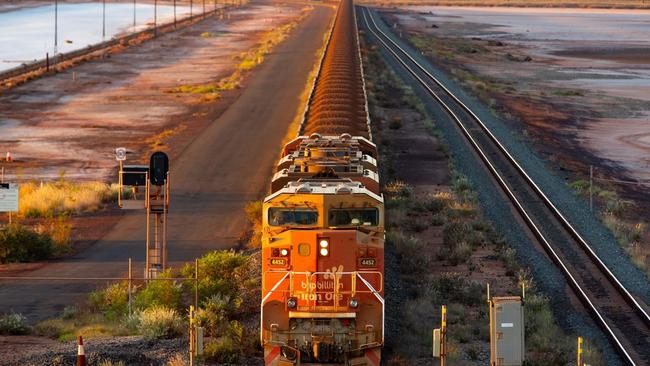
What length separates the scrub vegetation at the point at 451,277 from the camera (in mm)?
21188

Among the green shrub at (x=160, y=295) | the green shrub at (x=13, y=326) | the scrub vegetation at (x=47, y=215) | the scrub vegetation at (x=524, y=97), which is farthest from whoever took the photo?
the scrub vegetation at (x=524, y=97)

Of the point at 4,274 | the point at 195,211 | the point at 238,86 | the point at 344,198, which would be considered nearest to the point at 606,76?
the point at 238,86

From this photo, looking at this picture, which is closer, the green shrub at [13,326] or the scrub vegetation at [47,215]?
the green shrub at [13,326]

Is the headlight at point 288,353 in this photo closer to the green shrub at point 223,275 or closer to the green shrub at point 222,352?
the green shrub at point 222,352

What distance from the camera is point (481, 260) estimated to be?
29.5 meters

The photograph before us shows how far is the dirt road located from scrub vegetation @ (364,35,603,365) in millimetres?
5388

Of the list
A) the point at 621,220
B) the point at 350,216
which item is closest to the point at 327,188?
the point at 350,216

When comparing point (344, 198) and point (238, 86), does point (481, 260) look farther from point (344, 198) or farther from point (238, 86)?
point (238, 86)

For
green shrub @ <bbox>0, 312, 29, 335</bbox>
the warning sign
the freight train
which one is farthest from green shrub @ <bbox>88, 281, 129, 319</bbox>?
the freight train

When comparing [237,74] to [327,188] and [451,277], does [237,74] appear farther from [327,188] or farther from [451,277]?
[327,188]

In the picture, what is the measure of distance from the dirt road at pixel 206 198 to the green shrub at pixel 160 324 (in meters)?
4.38

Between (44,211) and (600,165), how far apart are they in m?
25.9

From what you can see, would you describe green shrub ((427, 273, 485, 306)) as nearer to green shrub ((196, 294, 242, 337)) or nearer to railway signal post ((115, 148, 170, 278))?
green shrub ((196, 294, 242, 337))

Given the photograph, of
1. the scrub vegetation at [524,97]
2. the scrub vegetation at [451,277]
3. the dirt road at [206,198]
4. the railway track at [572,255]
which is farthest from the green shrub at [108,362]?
the scrub vegetation at [524,97]
